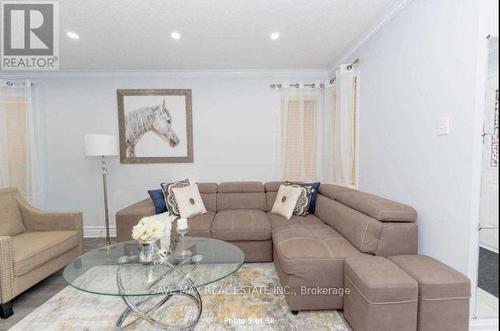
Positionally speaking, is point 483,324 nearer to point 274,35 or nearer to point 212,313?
point 212,313

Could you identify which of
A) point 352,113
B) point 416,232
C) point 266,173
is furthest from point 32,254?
point 352,113

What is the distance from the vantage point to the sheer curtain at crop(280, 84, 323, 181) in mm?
3725

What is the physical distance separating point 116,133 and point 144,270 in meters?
2.64

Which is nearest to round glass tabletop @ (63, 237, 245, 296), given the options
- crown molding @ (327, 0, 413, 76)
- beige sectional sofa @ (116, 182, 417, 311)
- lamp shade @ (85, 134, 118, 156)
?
beige sectional sofa @ (116, 182, 417, 311)

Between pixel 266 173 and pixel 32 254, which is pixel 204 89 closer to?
pixel 266 173

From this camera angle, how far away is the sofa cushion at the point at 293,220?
2723mm

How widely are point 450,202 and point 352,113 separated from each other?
1.62 m

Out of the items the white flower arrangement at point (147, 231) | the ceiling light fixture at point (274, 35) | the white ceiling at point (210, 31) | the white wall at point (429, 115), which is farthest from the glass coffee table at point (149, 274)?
the ceiling light fixture at point (274, 35)

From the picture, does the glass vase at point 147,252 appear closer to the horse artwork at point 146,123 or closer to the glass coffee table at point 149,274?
the glass coffee table at point 149,274

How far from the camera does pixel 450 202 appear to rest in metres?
1.64

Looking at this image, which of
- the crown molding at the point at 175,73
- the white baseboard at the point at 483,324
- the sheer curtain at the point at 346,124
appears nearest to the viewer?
the white baseboard at the point at 483,324

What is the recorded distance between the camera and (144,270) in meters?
1.77

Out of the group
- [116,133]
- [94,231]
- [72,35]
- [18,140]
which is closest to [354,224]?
[72,35]

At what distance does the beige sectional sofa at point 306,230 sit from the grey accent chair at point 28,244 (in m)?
0.49
